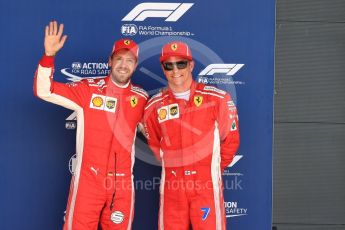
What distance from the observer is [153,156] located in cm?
344

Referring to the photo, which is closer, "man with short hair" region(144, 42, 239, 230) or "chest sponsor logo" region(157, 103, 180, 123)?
"man with short hair" region(144, 42, 239, 230)

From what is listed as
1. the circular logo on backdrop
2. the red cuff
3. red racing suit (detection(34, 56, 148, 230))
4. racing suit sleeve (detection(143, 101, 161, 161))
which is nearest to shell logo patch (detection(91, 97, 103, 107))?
red racing suit (detection(34, 56, 148, 230))

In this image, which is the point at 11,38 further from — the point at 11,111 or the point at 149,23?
the point at 149,23

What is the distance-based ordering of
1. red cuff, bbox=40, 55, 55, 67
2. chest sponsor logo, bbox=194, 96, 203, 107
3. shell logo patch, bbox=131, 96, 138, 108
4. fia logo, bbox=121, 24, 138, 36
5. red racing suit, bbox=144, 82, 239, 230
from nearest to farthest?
red cuff, bbox=40, 55, 55, 67 → red racing suit, bbox=144, 82, 239, 230 → chest sponsor logo, bbox=194, 96, 203, 107 → shell logo patch, bbox=131, 96, 138, 108 → fia logo, bbox=121, 24, 138, 36

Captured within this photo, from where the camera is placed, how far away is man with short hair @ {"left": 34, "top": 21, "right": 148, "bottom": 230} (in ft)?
9.35

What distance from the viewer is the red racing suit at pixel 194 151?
281 cm

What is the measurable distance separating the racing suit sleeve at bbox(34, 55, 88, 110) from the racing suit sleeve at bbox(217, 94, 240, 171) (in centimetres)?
87

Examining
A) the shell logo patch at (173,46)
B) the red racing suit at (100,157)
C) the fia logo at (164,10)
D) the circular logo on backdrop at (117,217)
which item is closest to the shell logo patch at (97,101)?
the red racing suit at (100,157)

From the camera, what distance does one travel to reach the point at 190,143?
2832 millimetres

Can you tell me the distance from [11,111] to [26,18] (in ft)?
2.29

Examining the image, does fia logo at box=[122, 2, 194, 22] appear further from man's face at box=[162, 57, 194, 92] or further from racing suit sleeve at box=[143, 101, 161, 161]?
racing suit sleeve at box=[143, 101, 161, 161]

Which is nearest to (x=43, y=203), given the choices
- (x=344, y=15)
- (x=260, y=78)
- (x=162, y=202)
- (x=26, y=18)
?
(x=162, y=202)

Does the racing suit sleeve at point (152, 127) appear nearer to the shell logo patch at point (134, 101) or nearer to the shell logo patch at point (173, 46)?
the shell logo patch at point (134, 101)

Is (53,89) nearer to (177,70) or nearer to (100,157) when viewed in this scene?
(100,157)
